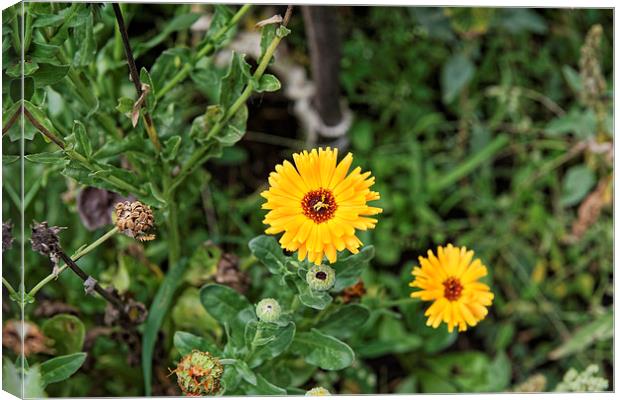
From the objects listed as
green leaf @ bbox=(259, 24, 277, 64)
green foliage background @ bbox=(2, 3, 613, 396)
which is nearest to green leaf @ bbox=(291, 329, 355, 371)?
green foliage background @ bbox=(2, 3, 613, 396)

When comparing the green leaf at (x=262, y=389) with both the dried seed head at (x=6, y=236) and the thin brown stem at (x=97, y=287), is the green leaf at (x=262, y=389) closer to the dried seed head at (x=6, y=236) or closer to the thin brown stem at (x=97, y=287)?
the thin brown stem at (x=97, y=287)

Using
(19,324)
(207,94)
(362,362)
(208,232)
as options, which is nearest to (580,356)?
(362,362)

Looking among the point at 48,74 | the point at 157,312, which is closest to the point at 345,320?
the point at 157,312

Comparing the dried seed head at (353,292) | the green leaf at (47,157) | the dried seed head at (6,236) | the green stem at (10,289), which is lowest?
the green stem at (10,289)

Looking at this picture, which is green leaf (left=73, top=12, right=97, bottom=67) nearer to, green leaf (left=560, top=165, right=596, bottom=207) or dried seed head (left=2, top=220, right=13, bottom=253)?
dried seed head (left=2, top=220, right=13, bottom=253)

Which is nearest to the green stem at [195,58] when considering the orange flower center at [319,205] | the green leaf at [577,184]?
the orange flower center at [319,205]

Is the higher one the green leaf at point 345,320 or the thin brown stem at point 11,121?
the thin brown stem at point 11,121
